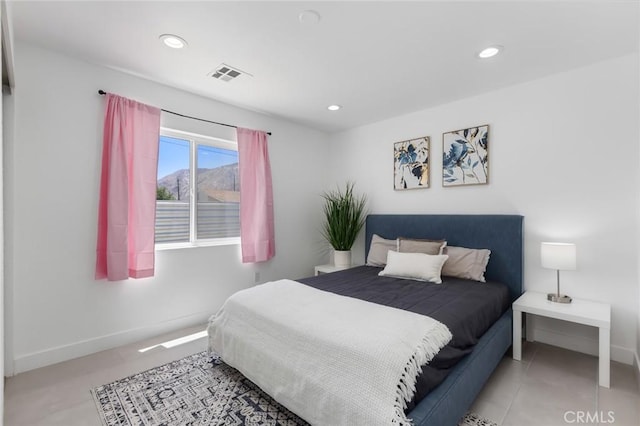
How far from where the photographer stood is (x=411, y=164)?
3.79 m

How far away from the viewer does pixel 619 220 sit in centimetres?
250

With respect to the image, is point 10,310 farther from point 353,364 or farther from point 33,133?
point 353,364

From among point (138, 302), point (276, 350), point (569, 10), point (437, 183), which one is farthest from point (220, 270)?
point (569, 10)

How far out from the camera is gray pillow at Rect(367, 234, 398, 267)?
11.8 ft

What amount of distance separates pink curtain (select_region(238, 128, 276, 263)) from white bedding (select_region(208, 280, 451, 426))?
1.40 metres

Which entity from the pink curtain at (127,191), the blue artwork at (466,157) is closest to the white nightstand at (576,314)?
the blue artwork at (466,157)

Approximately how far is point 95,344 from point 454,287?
3.17 meters

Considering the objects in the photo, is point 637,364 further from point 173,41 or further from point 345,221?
point 173,41

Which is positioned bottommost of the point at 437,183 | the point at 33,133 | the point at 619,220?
the point at 619,220

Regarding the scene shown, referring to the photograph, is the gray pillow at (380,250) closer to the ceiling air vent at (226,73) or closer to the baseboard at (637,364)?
the baseboard at (637,364)

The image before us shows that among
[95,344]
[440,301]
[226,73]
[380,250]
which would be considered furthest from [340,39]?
[95,344]

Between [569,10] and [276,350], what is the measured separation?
9.30ft

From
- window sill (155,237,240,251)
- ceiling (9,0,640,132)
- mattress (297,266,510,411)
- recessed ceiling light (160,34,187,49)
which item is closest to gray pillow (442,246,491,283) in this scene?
mattress (297,266,510,411)

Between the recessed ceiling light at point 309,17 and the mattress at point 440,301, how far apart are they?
Answer: 200 cm
